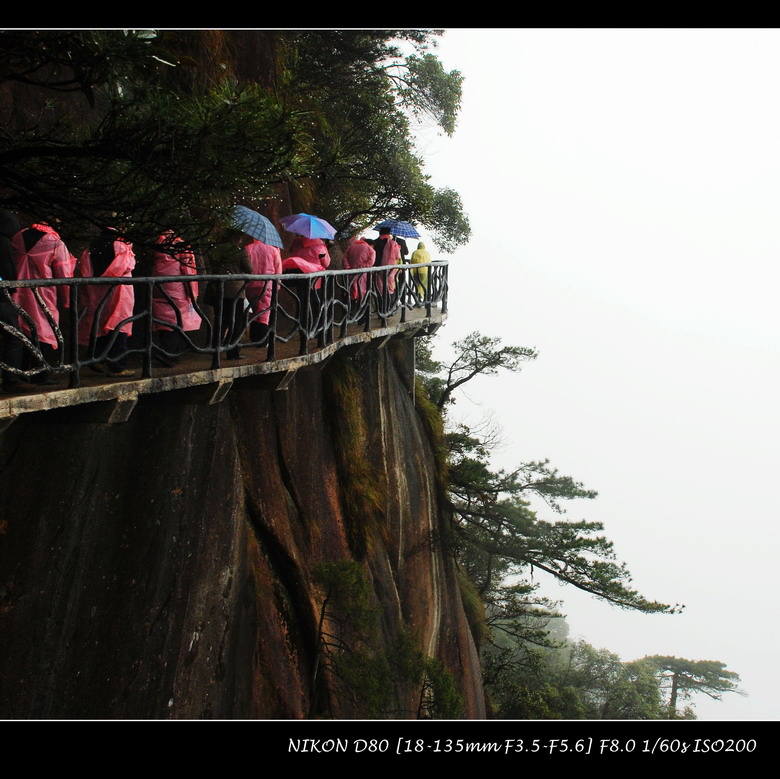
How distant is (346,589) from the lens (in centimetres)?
856

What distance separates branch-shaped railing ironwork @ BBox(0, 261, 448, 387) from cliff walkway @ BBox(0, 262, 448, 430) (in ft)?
0.04

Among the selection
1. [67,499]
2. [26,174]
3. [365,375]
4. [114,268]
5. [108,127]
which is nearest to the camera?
[108,127]

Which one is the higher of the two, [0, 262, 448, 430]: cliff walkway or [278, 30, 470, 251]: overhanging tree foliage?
[278, 30, 470, 251]: overhanging tree foliage

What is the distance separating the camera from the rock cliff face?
6.03 metres

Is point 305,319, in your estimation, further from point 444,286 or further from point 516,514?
point 516,514

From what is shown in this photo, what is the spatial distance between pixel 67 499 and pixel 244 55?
301 inches

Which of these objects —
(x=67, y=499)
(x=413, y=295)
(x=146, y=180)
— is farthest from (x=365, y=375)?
(x=146, y=180)

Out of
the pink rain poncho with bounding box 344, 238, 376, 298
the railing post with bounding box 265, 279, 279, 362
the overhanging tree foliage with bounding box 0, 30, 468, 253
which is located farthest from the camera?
the pink rain poncho with bounding box 344, 238, 376, 298

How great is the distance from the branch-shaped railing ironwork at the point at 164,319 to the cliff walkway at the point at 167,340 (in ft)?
0.04

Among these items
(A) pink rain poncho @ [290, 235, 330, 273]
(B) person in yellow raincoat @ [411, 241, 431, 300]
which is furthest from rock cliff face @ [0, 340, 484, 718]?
(B) person in yellow raincoat @ [411, 241, 431, 300]

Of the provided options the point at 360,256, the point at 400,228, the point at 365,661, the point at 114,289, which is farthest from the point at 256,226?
the point at 400,228

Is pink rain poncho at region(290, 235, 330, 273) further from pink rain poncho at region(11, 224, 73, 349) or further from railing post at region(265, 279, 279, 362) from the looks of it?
pink rain poncho at region(11, 224, 73, 349)

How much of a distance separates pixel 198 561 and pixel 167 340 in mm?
2215
